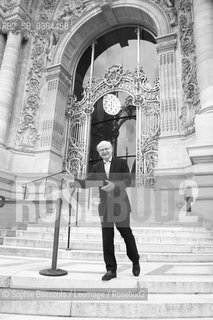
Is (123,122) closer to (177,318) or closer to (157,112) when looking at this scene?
(157,112)

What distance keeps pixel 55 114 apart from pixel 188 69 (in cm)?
561

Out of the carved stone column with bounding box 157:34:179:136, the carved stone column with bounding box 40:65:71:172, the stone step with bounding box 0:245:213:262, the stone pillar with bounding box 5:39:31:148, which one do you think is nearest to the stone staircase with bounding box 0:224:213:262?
the stone step with bounding box 0:245:213:262

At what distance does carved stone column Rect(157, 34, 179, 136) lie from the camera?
30.3 feet

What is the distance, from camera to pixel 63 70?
12.1 meters

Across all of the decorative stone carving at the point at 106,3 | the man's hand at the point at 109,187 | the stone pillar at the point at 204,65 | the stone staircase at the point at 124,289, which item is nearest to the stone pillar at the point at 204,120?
the stone pillar at the point at 204,65

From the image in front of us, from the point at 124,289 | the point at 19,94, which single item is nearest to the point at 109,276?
the point at 124,289

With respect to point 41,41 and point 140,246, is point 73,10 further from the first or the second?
point 140,246

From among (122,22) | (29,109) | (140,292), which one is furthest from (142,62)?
(140,292)

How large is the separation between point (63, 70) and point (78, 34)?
6.70ft

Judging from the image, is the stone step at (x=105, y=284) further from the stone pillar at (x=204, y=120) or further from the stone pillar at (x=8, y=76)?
the stone pillar at (x=8, y=76)

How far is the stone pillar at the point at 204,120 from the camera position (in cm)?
634

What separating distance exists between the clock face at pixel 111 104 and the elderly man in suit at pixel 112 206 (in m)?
8.90

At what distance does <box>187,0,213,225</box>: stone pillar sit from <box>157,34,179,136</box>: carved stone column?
1.55 metres

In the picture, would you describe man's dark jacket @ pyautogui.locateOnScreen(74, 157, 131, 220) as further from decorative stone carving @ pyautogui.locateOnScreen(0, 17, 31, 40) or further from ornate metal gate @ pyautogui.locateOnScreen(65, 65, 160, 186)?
decorative stone carving @ pyautogui.locateOnScreen(0, 17, 31, 40)
